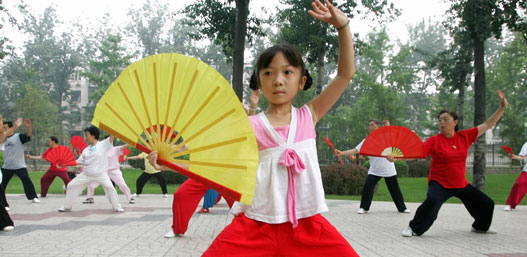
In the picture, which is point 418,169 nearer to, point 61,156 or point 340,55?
point 61,156

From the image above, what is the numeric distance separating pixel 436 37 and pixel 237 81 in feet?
242

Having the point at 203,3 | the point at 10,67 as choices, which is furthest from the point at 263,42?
the point at 203,3

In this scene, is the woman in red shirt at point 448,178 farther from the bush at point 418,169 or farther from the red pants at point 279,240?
the bush at point 418,169

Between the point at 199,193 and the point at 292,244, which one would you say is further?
the point at 199,193

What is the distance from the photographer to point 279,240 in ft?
8.56

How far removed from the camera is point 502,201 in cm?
1344

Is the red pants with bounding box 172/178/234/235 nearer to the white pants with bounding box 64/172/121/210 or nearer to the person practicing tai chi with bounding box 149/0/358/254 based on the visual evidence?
the person practicing tai chi with bounding box 149/0/358/254

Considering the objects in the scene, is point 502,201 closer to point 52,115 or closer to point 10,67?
point 52,115

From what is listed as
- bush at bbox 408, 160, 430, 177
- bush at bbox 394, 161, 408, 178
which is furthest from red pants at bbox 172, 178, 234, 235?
bush at bbox 408, 160, 430, 177

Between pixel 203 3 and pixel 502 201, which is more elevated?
pixel 203 3

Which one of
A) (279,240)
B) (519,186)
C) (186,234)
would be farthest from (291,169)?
(519,186)

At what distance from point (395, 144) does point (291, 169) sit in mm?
5016

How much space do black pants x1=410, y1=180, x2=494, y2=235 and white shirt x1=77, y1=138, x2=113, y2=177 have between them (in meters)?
6.60

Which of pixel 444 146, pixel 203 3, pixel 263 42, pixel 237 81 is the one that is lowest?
pixel 444 146
